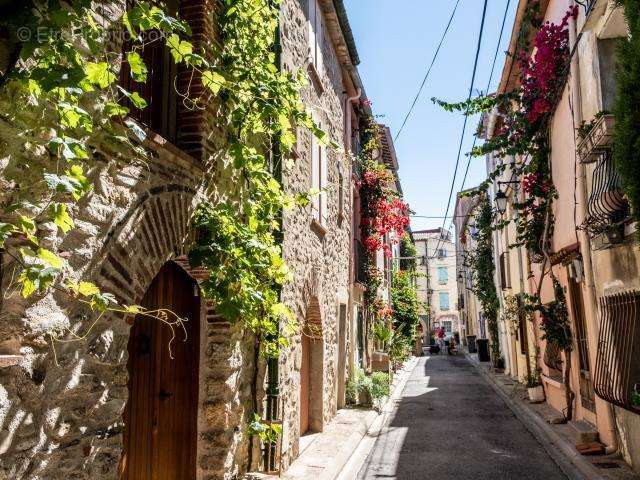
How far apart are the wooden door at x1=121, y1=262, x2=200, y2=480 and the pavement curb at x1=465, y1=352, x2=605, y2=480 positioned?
14.0ft

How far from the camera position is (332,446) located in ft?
23.5

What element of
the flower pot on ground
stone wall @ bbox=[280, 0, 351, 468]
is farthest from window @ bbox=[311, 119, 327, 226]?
the flower pot on ground

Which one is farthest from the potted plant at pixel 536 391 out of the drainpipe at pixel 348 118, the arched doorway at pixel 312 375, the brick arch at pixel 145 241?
the brick arch at pixel 145 241

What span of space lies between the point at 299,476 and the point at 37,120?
15.0 feet

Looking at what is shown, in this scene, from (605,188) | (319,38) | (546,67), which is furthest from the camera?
(319,38)

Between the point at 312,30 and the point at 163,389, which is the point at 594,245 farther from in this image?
the point at 163,389

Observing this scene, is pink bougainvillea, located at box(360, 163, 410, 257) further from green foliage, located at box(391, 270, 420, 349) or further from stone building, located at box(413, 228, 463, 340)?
stone building, located at box(413, 228, 463, 340)

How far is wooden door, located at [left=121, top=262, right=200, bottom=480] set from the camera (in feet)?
12.8

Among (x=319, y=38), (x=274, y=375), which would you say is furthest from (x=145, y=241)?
(x=319, y=38)

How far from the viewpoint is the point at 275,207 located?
4984 millimetres

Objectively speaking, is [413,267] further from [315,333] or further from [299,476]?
[299,476]

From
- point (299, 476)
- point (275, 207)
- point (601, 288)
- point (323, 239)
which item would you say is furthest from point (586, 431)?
point (275, 207)

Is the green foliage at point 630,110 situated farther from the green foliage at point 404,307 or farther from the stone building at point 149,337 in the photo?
the green foliage at point 404,307

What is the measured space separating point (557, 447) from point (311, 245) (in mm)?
4408
